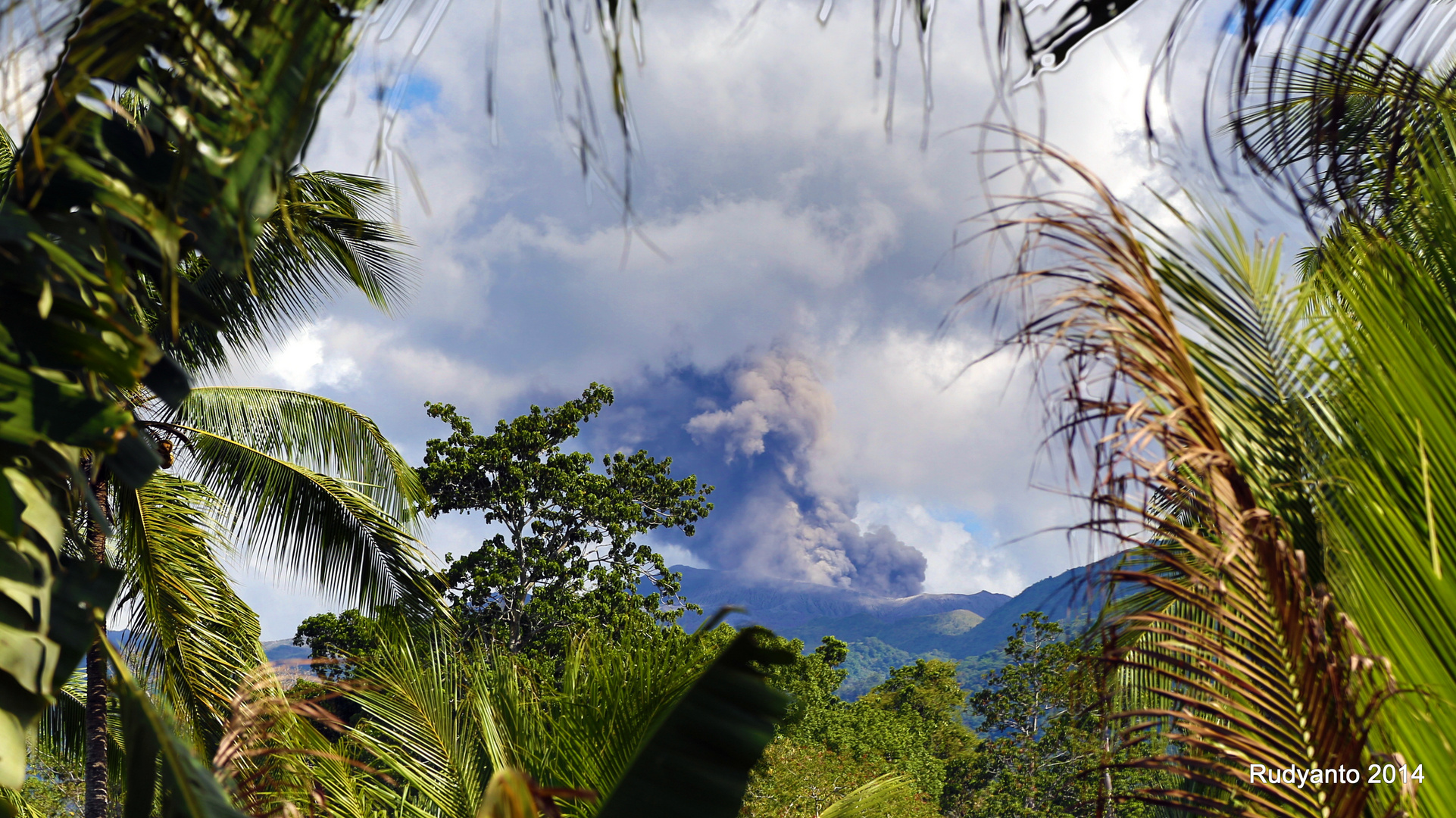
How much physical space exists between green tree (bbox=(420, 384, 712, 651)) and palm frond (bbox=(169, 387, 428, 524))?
43.8 feet

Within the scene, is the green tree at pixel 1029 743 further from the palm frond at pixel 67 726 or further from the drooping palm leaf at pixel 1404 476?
the drooping palm leaf at pixel 1404 476

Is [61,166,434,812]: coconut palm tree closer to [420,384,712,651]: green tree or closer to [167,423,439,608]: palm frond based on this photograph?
[167,423,439,608]: palm frond

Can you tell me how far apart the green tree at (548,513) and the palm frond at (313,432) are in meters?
13.3

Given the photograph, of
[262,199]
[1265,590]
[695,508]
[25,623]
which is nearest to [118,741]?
[25,623]

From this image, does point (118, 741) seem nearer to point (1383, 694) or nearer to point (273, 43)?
point (273, 43)

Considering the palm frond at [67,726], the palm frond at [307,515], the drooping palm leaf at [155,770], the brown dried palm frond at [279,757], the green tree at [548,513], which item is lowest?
the drooping palm leaf at [155,770]

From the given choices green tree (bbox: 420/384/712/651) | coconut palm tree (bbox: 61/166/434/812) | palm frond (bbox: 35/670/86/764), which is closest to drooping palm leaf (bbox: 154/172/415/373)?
coconut palm tree (bbox: 61/166/434/812)

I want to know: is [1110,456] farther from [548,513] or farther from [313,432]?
[548,513]

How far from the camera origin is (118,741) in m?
8.16

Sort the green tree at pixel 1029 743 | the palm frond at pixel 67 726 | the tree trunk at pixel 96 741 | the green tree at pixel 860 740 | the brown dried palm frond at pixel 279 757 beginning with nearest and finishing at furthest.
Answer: the brown dried palm frond at pixel 279 757
the tree trunk at pixel 96 741
the palm frond at pixel 67 726
the green tree at pixel 860 740
the green tree at pixel 1029 743

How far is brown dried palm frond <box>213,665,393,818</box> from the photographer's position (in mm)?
1762

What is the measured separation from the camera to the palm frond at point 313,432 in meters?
6.91

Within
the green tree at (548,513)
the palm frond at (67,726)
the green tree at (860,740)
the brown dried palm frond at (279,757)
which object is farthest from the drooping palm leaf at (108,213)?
the green tree at (548,513)

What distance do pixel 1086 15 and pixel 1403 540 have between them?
1375 mm
